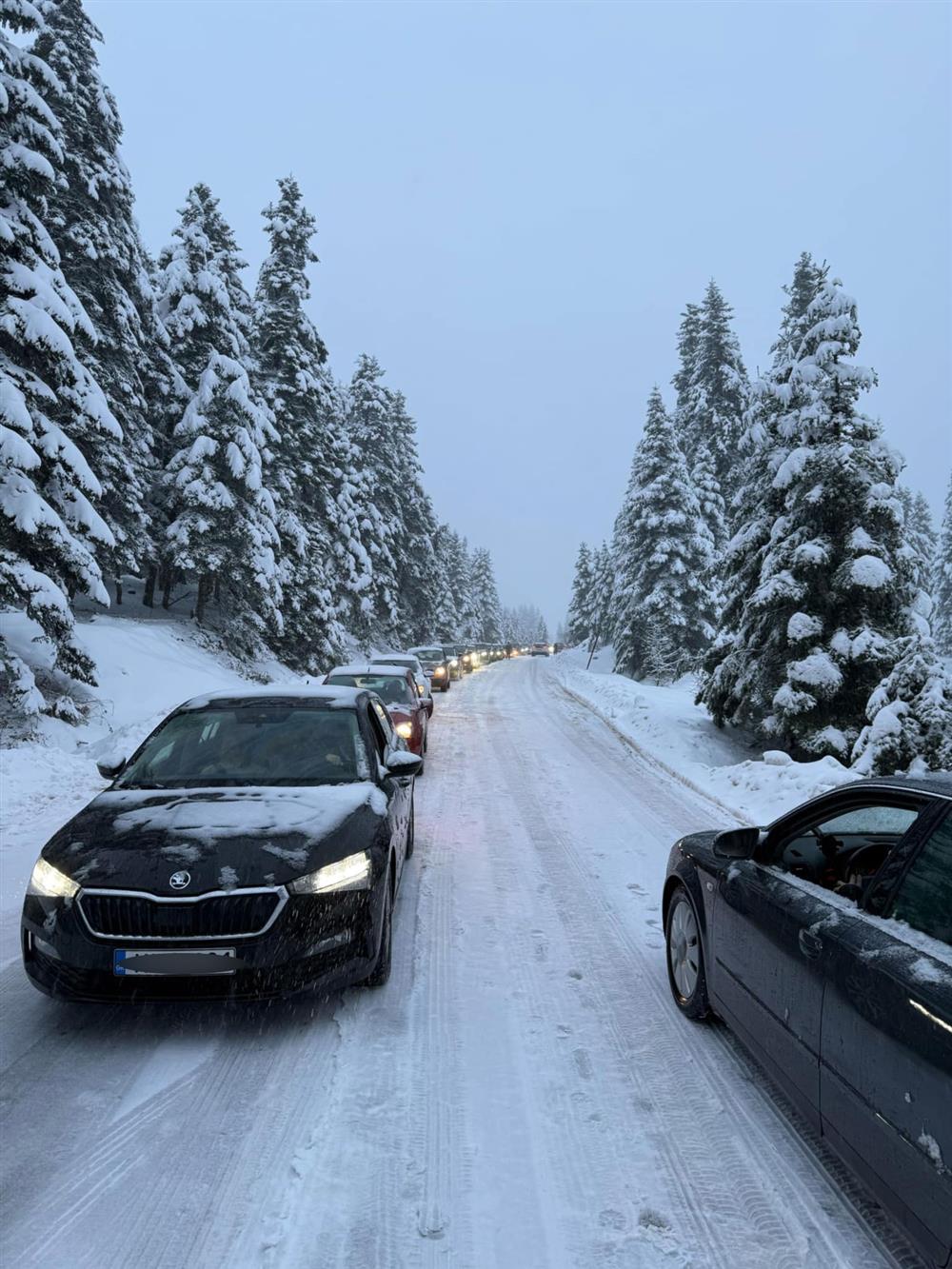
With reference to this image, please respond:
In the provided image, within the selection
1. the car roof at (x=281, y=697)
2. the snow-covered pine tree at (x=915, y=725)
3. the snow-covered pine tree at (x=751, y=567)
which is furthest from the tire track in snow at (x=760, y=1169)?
the snow-covered pine tree at (x=751, y=567)

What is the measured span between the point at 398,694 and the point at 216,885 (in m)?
8.92

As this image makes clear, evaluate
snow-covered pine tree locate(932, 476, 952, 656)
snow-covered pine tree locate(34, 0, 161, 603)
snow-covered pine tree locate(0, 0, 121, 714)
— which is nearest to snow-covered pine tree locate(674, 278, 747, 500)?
snow-covered pine tree locate(932, 476, 952, 656)

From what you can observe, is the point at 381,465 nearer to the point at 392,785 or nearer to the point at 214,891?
the point at 392,785

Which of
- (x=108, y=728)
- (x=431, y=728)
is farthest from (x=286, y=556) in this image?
(x=108, y=728)

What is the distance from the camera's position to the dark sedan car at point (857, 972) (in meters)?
2.17

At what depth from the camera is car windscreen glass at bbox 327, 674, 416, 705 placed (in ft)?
40.9

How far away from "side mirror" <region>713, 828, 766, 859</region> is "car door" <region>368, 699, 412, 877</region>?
2.06 meters

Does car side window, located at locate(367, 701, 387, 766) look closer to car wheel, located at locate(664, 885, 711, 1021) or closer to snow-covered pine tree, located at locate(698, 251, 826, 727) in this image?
car wheel, located at locate(664, 885, 711, 1021)

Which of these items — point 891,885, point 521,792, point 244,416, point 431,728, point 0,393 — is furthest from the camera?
point 244,416

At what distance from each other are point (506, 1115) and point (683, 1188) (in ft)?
2.53

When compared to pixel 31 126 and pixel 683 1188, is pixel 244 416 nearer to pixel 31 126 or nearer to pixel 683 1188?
pixel 31 126

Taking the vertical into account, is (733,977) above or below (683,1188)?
above

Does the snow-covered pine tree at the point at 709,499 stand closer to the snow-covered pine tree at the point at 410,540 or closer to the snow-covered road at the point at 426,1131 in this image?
the snow-covered pine tree at the point at 410,540

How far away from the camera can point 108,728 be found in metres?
13.1
